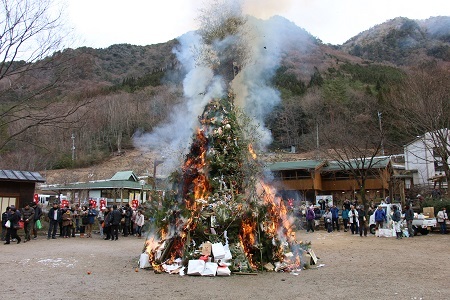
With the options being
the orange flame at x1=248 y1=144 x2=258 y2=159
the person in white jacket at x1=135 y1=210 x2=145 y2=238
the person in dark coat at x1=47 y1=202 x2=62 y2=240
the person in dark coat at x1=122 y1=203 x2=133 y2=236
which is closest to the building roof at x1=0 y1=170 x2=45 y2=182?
the person in dark coat at x1=47 y1=202 x2=62 y2=240

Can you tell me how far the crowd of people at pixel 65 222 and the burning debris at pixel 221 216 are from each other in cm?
775

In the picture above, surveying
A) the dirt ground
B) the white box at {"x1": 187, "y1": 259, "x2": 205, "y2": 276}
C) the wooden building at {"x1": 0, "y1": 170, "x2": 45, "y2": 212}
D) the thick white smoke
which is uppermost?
the thick white smoke

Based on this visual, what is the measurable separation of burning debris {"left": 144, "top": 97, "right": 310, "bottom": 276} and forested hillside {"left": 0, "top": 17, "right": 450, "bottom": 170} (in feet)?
10.1

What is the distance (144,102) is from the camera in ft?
210

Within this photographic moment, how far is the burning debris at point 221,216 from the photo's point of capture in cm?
949

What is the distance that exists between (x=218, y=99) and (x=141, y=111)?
2054 inches

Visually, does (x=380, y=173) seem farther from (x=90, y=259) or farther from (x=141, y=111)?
(x=141, y=111)

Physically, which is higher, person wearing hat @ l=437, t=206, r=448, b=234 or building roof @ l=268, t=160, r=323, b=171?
building roof @ l=268, t=160, r=323, b=171

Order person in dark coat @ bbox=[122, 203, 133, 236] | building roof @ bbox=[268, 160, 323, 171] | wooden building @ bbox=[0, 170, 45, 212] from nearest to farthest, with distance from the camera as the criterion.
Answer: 1. wooden building @ bbox=[0, 170, 45, 212]
2. person in dark coat @ bbox=[122, 203, 133, 236]
3. building roof @ bbox=[268, 160, 323, 171]

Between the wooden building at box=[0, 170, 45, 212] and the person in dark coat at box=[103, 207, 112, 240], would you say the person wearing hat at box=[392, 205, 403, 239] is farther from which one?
the wooden building at box=[0, 170, 45, 212]

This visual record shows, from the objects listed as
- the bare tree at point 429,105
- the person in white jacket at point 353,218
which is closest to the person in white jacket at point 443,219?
the bare tree at point 429,105

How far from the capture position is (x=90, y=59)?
1148 cm

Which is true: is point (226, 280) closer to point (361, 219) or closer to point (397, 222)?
point (397, 222)

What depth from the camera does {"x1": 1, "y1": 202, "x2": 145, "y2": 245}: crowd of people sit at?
51.8ft
